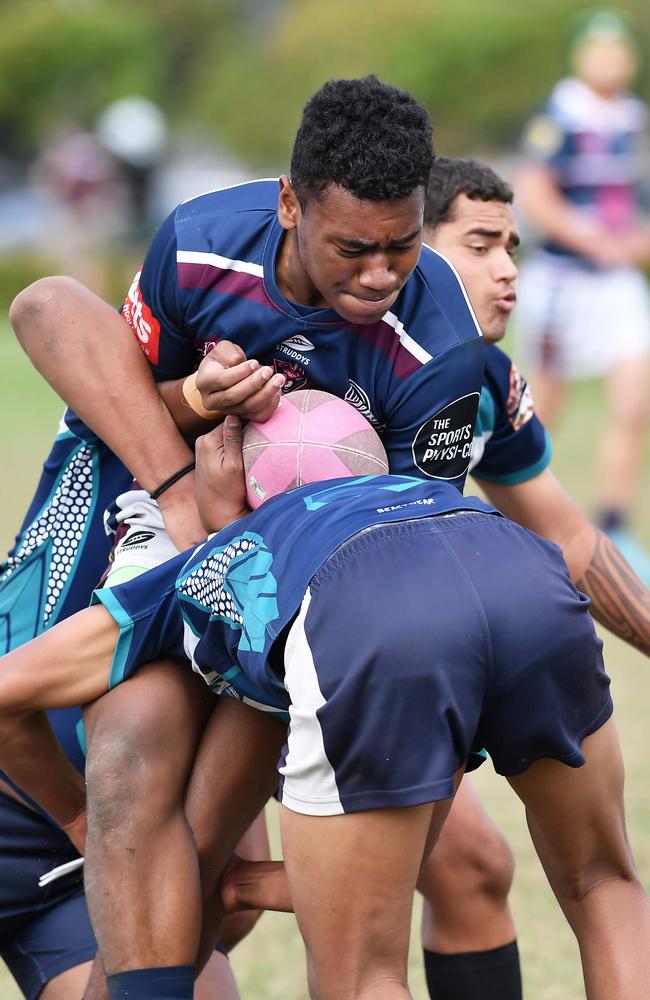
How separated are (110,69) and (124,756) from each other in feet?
149

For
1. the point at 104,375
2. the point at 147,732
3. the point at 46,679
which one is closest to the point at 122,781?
the point at 147,732

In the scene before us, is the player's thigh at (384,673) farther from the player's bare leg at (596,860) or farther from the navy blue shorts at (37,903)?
the navy blue shorts at (37,903)

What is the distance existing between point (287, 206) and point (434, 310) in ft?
1.30

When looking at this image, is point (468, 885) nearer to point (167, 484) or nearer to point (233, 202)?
point (167, 484)

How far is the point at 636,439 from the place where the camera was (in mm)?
9039

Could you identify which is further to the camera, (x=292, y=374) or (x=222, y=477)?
(x=292, y=374)

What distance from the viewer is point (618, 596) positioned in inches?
151

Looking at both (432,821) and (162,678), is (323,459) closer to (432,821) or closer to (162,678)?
Result: (162,678)

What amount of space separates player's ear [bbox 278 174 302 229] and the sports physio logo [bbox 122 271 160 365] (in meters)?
0.38

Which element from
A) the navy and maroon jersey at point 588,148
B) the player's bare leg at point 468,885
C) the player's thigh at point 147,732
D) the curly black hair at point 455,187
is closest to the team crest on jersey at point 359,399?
the player's thigh at point 147,732

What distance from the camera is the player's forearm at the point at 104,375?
132 inches

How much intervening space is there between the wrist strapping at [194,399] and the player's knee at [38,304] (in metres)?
0.37

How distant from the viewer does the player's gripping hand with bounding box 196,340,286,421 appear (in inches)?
120

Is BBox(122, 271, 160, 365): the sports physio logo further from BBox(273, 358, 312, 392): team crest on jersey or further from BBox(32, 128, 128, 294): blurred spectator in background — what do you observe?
BBox(32, 128, 128, 294): blurred spectator in background
